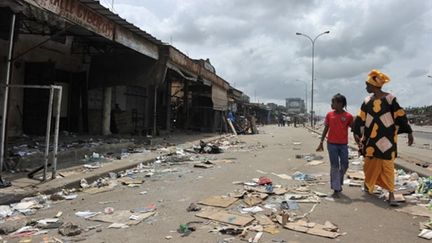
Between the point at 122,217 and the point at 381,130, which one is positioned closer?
the point at 122,217

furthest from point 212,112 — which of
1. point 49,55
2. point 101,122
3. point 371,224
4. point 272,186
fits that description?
point 371,224

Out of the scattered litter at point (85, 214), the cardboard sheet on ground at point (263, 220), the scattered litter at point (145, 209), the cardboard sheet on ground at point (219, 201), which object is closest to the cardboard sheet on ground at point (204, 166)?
the cardboard sheet on ground at point (219, 201)

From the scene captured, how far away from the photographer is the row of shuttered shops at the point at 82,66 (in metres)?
10.5

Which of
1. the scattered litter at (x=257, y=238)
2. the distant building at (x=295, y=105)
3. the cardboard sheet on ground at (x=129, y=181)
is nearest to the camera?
the scattered litter at (x=257, y=238)

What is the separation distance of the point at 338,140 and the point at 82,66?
1370 centimetres

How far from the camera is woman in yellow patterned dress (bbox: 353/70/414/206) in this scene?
290 inches

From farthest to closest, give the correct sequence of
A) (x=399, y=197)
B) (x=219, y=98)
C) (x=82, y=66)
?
(x=219, y=98)
(x=82, y=66)
(x=399, y=197)

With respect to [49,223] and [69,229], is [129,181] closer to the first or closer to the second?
[49,223]

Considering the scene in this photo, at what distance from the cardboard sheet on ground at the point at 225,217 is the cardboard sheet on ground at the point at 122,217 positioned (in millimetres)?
772

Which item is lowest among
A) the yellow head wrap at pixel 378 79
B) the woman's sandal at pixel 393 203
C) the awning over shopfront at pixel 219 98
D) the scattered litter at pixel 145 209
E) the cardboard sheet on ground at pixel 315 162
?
the scattered litter at pixel 145 209

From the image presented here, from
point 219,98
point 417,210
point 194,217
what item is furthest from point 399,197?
point 219,98

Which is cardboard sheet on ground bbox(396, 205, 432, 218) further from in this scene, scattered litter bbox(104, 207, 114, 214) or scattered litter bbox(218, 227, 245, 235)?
scattered litter bbox(104, 207, 114, 214)

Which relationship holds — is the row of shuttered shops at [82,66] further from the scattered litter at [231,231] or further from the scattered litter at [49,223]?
the scattered litter at [231,231]

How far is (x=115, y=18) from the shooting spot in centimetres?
1334
